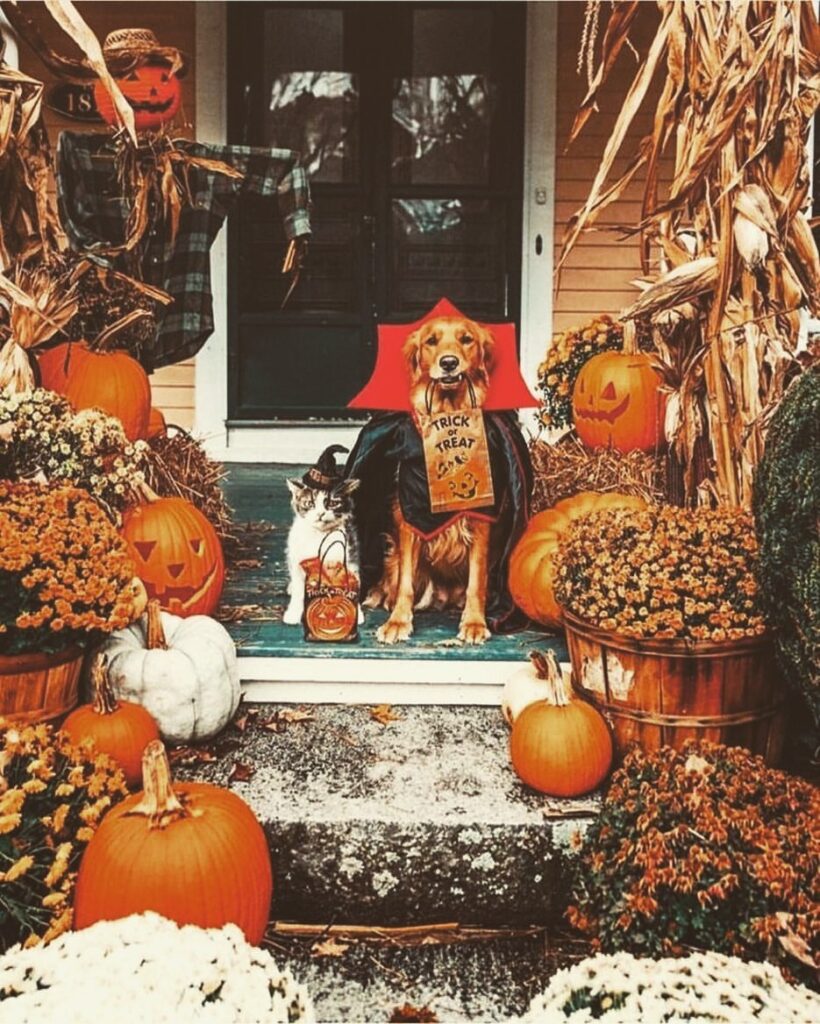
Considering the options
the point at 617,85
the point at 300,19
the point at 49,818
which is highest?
the point at 300,19

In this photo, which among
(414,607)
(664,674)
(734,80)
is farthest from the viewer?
(414,607)

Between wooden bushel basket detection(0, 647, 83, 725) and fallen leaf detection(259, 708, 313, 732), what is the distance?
2.06 ft

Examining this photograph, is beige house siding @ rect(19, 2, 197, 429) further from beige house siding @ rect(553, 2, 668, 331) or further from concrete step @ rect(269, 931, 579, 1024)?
concrete step @ rect(269, 931, 579, 1024)

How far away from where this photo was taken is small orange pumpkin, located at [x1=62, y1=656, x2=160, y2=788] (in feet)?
9.39

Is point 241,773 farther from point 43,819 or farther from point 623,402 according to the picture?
point 623,402

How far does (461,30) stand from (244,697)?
5.10 meters

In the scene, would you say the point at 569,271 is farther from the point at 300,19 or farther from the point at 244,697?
the point at 244,697

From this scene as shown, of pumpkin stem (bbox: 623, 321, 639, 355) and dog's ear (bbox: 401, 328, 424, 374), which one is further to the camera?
pumpkin stem (bbox: 623, 321, 639, 355)

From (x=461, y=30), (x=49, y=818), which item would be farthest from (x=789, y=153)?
(x=461, y=30)

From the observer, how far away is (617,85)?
6.80 meters

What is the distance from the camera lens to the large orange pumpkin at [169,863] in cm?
234

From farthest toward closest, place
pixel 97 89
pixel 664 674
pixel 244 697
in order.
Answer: pixel 97 89, pixel 244 697, pixel 664 674

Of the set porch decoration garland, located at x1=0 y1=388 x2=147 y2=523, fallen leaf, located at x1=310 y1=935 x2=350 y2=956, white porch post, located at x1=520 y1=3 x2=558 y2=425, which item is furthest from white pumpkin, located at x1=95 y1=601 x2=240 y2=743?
white porch post, located at x1=520 y1=3 x2=558 y2=425

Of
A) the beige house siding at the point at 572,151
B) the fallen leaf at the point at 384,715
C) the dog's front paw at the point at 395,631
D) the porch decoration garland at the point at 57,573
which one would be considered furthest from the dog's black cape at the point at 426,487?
the beige house siding at the point at 572,151
